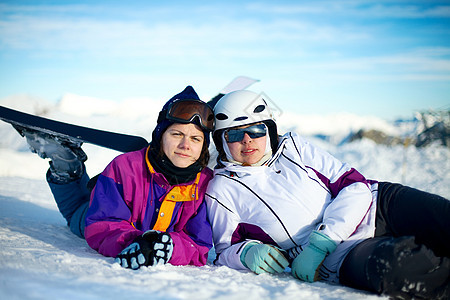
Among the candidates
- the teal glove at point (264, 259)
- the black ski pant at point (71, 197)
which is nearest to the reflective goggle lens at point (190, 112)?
the teal glove at point (264, 259)

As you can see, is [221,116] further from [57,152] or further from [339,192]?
[57,152]

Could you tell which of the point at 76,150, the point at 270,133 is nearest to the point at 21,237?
the point at 76,150

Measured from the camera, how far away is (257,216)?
2672 millimetres

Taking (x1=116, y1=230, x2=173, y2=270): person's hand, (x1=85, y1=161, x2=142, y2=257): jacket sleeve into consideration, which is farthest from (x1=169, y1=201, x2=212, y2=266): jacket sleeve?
(x1=85, y1=161, x2=142, y2=257): jacket sleeve

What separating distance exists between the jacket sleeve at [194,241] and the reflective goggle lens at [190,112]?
2.15 feet

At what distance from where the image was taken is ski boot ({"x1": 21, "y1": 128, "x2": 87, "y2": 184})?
3373mm

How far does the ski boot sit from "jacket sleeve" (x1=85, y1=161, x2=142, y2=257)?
1031 mm

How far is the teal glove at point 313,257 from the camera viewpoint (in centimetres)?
227

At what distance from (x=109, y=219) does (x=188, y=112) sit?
0.98 metres

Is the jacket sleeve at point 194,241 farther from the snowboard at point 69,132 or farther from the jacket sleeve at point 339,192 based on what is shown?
the snowboard at point 69,132

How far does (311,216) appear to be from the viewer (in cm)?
263

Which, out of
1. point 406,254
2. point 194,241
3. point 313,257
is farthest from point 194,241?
point 406,254

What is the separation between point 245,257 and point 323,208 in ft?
2.35

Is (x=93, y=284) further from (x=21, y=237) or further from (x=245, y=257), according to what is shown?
(x=21, y=237)
